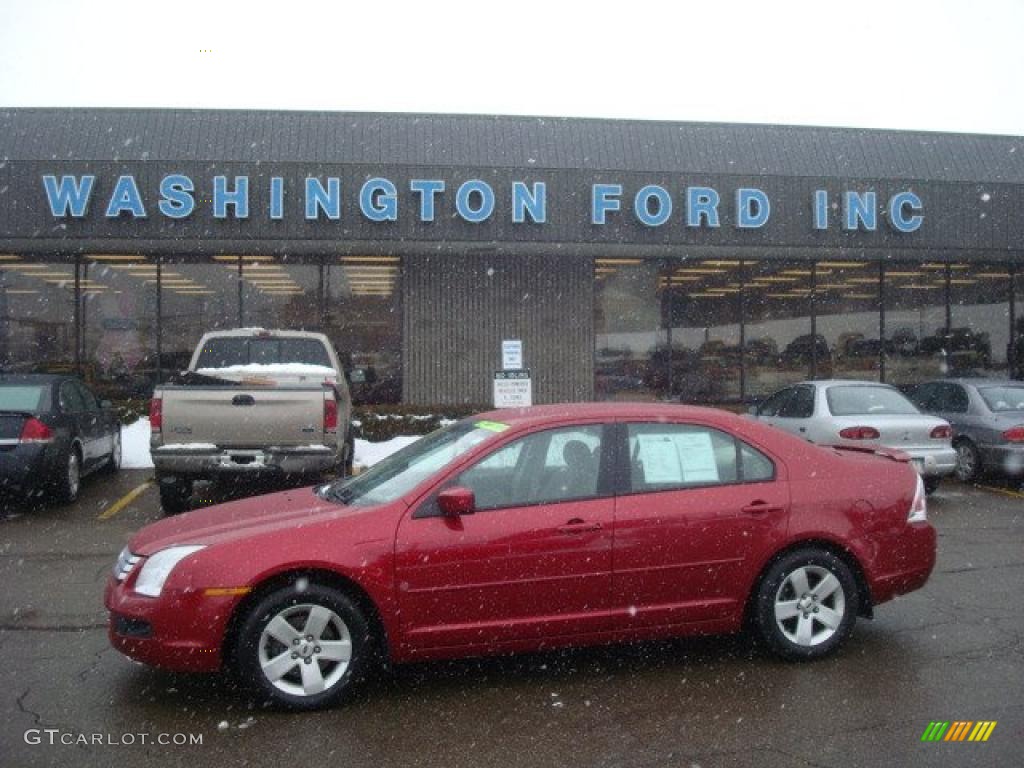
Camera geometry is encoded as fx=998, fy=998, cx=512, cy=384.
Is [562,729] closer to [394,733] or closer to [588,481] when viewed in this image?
[394,733]

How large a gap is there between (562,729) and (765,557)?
1.53m

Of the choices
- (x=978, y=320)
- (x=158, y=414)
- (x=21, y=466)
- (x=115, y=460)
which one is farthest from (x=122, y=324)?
(x=978, y=320)

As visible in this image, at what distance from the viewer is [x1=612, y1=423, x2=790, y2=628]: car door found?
203 inches

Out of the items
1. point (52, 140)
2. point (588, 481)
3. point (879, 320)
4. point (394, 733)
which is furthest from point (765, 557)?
point (52, 140)

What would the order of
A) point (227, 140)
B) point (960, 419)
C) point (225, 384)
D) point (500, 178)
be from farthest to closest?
point (227, 140) < point (500, 178) < point (960, 419) < point (225, 384)

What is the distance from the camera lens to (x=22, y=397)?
10.6 m

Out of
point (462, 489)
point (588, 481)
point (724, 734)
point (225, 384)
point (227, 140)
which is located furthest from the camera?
point (227, 140)

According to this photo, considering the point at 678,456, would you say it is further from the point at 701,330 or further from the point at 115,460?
the point at 701,330

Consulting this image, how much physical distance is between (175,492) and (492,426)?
565 cm

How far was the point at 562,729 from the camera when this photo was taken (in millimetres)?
4551

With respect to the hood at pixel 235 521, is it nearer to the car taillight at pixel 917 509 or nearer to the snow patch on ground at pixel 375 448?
the car taillight at pixel 917 509

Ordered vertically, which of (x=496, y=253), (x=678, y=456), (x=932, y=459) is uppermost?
(x=496, y=253)

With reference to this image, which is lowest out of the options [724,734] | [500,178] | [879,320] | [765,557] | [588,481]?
[724,734]

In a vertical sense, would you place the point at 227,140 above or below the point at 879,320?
above
